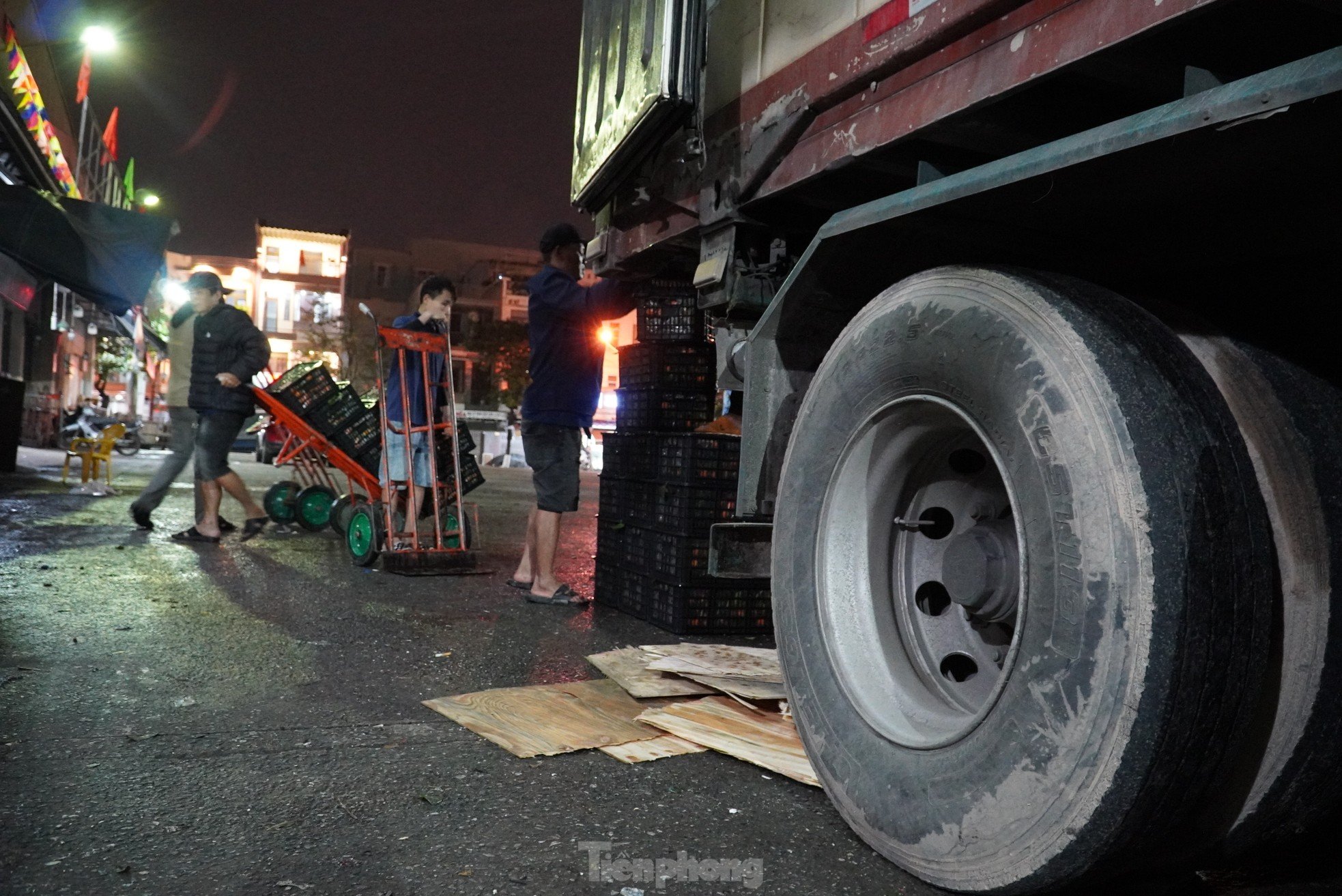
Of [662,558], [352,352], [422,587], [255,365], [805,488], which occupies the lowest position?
[422,587]

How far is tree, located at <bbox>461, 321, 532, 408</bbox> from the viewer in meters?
45.8

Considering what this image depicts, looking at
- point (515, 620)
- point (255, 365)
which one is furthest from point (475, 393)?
point (515, 620)

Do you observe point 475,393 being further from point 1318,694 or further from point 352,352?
point 1318,694

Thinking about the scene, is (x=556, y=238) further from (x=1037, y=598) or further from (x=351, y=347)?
(x=351, y=347)

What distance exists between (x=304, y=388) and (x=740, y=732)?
614cm

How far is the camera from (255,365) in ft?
24.7

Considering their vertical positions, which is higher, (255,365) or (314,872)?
(255,365)

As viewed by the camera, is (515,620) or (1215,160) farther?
(515,620)

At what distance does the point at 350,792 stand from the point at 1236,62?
2493 millimetres

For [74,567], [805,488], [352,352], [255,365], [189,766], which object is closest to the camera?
[805,488]

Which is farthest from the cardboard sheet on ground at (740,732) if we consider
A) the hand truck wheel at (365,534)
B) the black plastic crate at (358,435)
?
the black plastic crate at (358,435)

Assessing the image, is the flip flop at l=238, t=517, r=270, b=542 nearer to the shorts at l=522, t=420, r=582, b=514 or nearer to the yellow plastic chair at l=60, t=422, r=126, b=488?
the shorts at l=522, t=420, r=582, b=514

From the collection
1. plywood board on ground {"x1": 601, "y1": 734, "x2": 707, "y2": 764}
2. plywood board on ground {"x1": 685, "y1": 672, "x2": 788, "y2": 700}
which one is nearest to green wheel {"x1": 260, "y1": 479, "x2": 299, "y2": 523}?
plywood board on ground {"x1": 685, "y1": 672, "x2": 788, "y2": 700}

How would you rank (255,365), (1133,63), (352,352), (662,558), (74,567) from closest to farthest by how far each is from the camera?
(1133,63), (662,558), (74,567), (255,365), (352,352)
